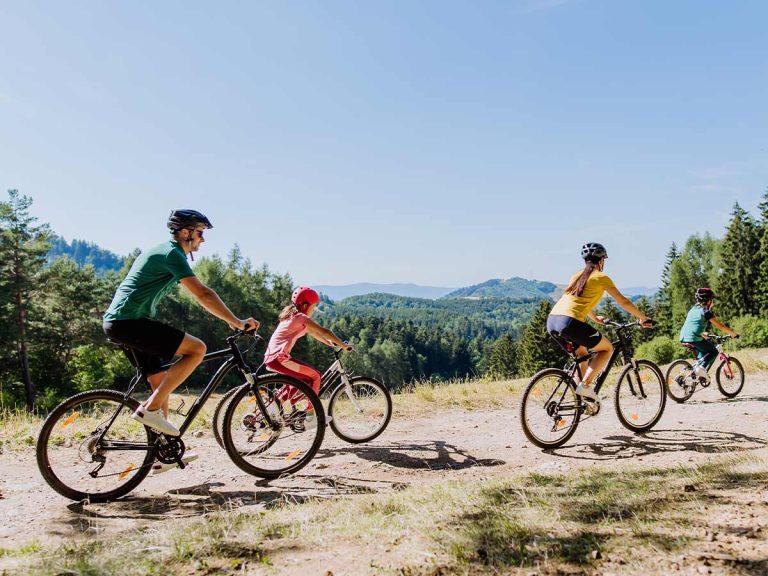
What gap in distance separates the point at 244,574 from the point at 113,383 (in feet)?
180

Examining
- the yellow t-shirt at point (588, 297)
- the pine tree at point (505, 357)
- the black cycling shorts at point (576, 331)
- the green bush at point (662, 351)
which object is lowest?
the pine tree at point (505, 357)

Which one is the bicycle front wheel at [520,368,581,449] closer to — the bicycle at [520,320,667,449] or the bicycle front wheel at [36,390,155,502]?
the bicycle at [520,320,667,449]

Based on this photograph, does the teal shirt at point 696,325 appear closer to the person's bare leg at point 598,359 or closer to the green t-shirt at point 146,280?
the person's bare leg at point 598,359

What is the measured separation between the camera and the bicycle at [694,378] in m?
10.1

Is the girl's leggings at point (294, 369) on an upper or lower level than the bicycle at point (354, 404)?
upper

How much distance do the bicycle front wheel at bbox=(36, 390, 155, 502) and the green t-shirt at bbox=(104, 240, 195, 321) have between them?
0.79 metres

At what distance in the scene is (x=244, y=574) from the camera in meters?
2.85

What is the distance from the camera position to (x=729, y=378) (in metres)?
10.7

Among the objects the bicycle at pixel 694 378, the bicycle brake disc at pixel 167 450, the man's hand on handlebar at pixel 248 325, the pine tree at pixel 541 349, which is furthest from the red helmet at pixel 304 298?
the pine tree at pixel 541 349

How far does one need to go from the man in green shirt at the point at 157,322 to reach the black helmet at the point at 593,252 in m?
4.70

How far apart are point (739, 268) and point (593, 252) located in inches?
2553

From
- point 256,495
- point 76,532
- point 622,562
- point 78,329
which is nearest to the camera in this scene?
point 622,562

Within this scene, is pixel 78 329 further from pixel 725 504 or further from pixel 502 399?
pixel 725 504

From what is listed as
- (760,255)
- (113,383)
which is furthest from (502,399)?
(760,255)
